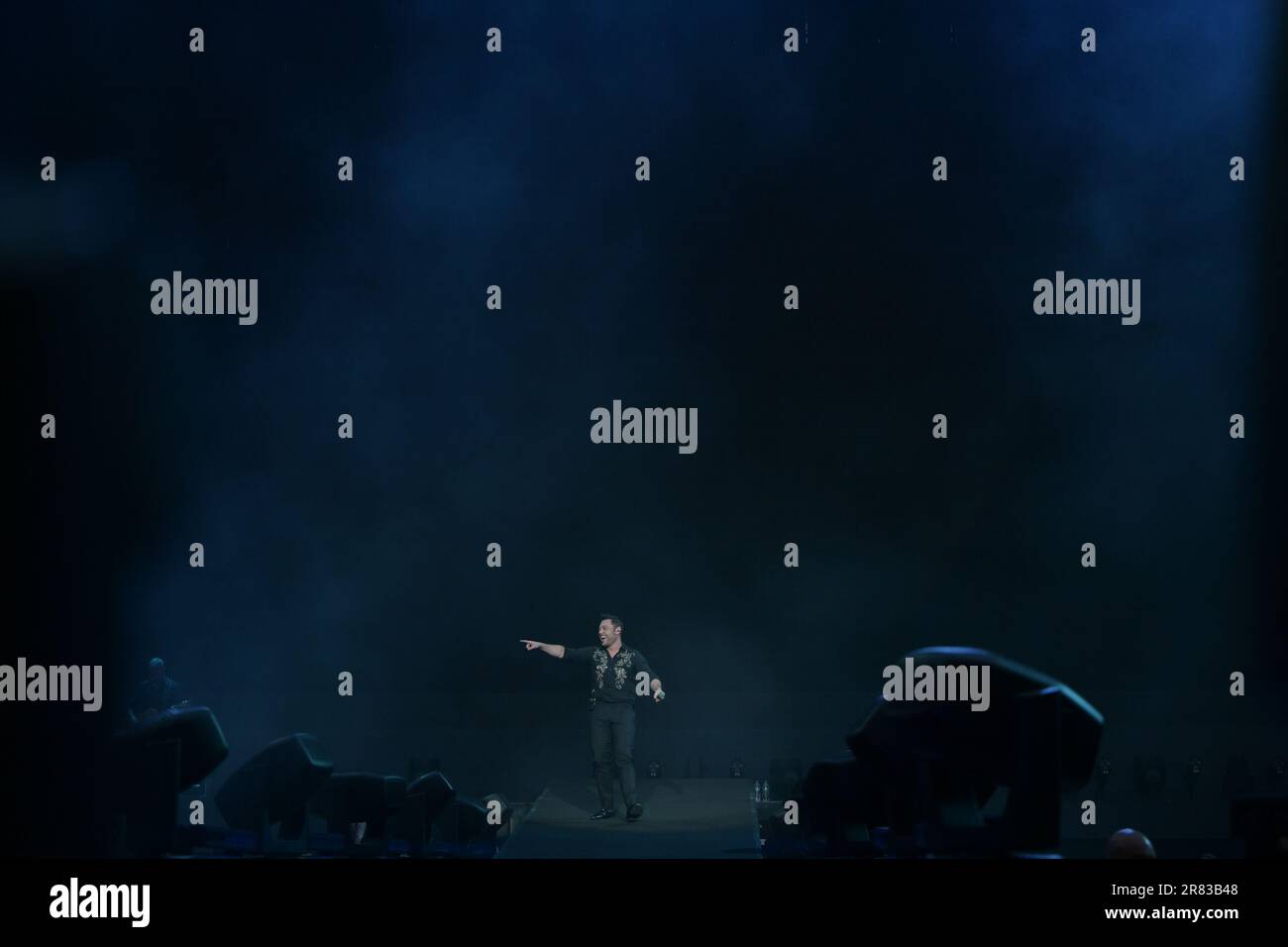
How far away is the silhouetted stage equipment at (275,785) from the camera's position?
27.2 ft

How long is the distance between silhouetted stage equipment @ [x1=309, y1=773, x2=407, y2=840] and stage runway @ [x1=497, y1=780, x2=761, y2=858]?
116 cm

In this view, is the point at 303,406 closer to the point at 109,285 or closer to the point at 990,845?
the point at 109,285

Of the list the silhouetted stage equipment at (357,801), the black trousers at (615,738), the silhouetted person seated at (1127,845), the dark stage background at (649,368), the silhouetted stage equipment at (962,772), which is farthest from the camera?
the dark stage background at (649,368)

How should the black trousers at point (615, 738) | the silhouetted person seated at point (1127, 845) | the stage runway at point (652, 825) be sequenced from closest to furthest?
the silhouetted person seated at point (1127, 845), the stage runway at point (652, 825), the black trousers at point (615, 738)

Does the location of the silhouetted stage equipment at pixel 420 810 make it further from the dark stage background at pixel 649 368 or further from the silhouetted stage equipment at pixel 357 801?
the dark stage background at pixel 649 368

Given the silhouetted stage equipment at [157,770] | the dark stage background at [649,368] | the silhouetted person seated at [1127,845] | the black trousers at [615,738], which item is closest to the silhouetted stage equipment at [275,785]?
the silhouetted stage equipment at [157,770]

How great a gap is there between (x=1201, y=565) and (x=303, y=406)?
7635 mm

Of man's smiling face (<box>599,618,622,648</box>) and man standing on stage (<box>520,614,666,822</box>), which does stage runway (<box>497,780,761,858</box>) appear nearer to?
man standing on stage (<box>520,614,666,822</box>)

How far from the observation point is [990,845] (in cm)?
612

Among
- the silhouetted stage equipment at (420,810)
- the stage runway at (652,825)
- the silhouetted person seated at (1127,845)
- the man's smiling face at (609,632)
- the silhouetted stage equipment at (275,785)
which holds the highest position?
the man's smiling face at (609,632)

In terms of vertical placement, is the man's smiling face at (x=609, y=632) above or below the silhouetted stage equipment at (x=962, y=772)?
above

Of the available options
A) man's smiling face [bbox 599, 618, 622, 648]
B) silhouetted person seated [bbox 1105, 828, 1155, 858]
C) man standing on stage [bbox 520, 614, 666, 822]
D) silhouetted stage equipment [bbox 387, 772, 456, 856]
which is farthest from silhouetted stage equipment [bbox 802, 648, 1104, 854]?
man's smiling face [bbox 599, 618, 622, 648]

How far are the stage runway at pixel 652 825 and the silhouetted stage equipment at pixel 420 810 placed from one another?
0.64m

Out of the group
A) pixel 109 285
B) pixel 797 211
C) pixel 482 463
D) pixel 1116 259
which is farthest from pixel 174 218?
pixel 1116 259
